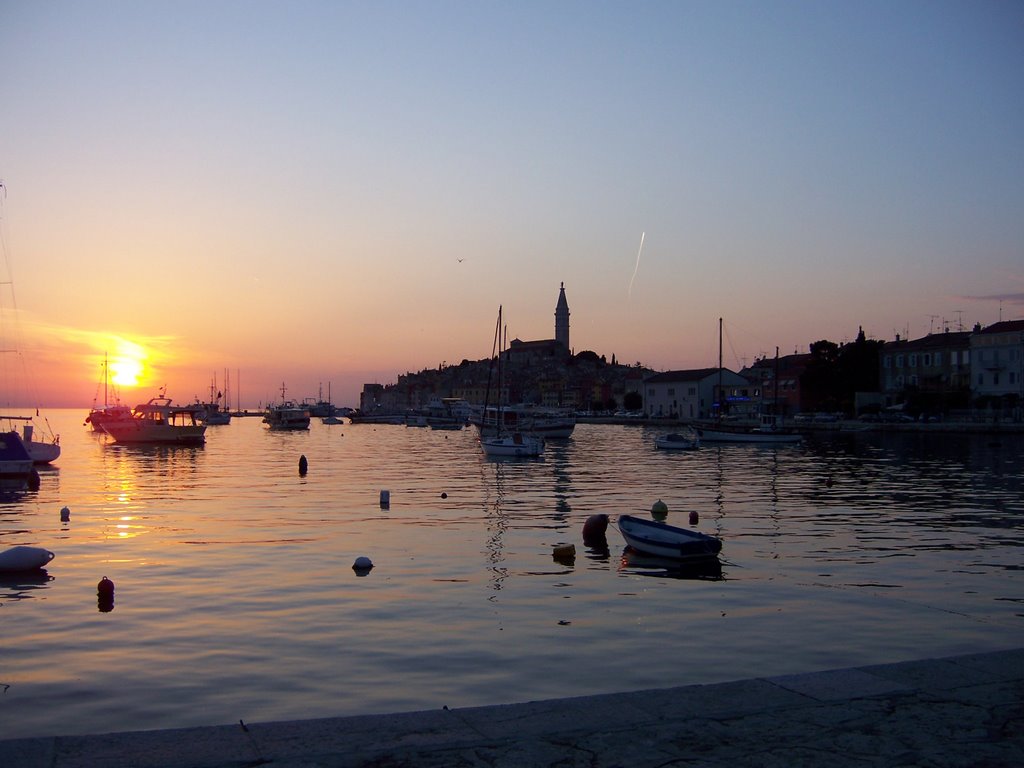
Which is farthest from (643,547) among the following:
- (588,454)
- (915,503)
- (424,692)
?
(588,454)

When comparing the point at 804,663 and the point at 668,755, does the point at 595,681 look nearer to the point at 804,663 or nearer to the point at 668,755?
the point at 804,663

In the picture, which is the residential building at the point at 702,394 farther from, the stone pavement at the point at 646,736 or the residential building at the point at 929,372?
the stone pavement at the point at 646,736

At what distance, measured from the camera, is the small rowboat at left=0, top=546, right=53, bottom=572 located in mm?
21953

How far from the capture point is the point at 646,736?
7504 millimetres

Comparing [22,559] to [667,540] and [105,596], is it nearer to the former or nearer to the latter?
[105,596]

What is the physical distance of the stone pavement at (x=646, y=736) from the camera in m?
7.04

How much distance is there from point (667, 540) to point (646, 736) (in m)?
16.5

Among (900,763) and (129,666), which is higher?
(900,763)

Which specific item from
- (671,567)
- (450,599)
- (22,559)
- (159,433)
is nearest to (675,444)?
(159,433)

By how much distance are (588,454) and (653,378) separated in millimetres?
100445

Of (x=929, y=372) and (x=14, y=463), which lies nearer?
(x=14, y=463)

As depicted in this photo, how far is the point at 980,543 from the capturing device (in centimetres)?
2692

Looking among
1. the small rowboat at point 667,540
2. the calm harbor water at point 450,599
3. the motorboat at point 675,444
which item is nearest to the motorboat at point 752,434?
the motorboat at point 675,444

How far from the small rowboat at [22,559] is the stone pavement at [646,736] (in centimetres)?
1645
